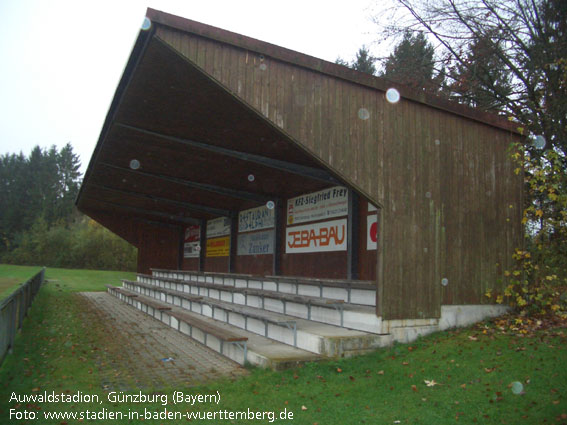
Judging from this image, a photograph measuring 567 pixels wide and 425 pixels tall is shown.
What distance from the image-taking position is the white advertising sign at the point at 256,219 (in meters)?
13.7

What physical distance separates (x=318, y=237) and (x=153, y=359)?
5173 millimetres

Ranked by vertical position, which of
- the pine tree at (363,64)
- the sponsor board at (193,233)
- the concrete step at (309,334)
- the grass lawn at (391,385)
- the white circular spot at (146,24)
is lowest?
the grass lawn at (391,385)

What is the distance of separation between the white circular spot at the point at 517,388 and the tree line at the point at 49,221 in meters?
37.8

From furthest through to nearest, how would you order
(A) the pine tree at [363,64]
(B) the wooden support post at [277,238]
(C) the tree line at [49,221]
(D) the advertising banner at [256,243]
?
(C) the tree line at [49,221]
(A) the pine tree at [363,64]
(D) the advertising banner at [256,243]
(B) the wooden support post at [277,238]

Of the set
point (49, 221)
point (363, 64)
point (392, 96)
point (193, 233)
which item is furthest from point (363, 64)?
point (49, 221)

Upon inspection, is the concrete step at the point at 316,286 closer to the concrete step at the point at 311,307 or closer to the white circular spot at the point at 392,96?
the concrete step at the point at 311,307

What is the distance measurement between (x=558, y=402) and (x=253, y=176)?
8.39 metres

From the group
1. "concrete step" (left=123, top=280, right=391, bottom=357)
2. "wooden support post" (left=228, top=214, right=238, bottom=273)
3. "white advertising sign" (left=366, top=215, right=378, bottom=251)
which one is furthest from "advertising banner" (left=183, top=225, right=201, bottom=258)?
"white advertising sign" (left=366, top=215, right=378, bottom=251)

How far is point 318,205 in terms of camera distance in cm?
1129

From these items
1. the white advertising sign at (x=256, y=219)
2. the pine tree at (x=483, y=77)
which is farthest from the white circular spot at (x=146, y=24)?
the pine tree at (x=483, y=77)

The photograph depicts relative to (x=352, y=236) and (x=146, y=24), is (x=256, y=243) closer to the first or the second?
(x=352, y=236)

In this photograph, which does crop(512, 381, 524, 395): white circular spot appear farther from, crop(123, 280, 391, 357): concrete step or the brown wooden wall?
the brown wooden wall

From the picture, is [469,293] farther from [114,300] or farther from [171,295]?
[114,300]

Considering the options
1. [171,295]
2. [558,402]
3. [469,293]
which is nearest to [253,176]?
[171,295]
